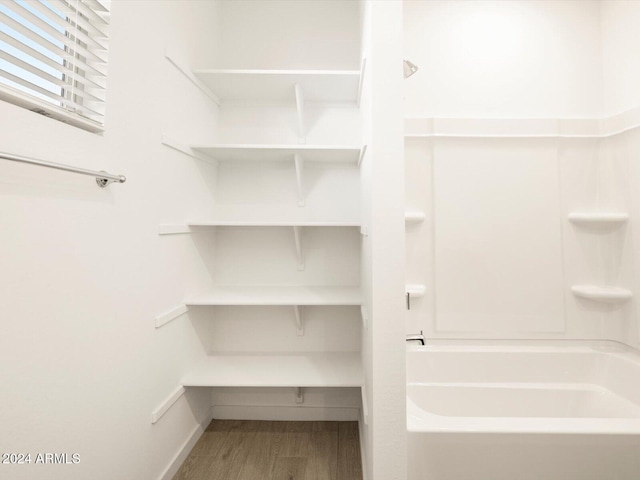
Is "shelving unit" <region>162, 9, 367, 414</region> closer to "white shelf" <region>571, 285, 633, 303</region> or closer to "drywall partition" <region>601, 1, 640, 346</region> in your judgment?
"white shelf" <region>571, 285, 633, 303</region>

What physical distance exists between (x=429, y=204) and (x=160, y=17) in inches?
68.1

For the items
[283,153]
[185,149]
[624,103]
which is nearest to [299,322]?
[283,153]

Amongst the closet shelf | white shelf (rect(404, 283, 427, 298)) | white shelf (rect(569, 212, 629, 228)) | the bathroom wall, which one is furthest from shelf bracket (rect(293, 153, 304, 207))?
white shelf (rect(569, 212, 629, 228))

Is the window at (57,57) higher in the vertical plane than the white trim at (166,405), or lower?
higher

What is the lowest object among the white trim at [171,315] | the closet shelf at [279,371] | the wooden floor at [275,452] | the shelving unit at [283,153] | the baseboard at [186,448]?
the wooden floor at [275,452]

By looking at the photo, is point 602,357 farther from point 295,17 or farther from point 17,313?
point 295,17

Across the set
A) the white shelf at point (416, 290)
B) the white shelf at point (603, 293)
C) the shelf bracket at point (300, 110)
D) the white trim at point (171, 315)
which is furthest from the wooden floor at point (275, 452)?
the shelf bracket at point (300, 110)

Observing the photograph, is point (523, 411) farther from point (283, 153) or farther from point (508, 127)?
point (283, 153)

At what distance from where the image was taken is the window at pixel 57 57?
72 centimetres

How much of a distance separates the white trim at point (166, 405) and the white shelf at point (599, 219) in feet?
8.15

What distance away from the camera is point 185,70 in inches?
59.7

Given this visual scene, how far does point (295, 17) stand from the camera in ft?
6.50

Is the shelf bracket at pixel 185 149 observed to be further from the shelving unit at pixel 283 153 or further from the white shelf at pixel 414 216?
the white shelf at pixel 414 216

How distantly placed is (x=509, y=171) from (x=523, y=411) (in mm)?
1411
